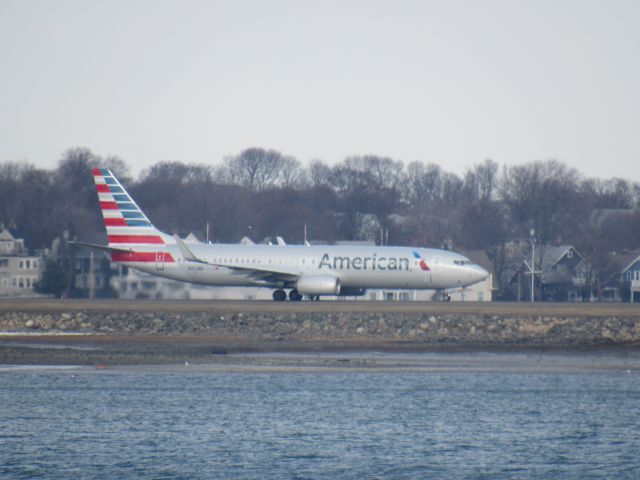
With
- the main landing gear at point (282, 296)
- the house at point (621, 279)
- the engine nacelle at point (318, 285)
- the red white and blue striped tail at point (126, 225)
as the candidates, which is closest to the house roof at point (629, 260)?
the house at point (621, 279)

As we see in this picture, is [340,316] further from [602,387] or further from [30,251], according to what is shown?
[30,251]

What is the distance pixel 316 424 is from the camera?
896 inches

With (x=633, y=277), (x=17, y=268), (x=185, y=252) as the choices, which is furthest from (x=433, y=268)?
(x=17, y=268)

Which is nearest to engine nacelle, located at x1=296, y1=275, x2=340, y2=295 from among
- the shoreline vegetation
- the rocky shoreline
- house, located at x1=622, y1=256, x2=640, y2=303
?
the shoreline vegetation

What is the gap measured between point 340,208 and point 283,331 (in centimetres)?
8576

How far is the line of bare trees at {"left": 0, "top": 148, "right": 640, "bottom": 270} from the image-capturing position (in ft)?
357

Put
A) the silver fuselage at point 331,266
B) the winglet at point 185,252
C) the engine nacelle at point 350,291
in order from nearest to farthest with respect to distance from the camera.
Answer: the winglet at point 185,252 < the silver fuselage at point 331,266 < the engine nacelle at point 350,291

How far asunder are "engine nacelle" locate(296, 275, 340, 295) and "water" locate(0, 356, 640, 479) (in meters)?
28.7

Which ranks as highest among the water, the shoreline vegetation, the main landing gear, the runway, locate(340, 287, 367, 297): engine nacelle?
locate(340, 287, 367, 297): engine nacelle

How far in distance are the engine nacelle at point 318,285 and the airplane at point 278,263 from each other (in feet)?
0.17

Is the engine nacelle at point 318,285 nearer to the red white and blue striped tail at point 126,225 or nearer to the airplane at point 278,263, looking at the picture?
the airplane at point 278,263

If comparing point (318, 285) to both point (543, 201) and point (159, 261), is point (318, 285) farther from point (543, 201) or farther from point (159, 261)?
point (543, 201)

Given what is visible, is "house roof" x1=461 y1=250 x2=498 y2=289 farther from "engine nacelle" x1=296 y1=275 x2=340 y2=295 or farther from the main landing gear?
"engine nacelle" x1=296 y1=275 x2=340 y2=295

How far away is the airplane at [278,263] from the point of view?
60.3 m
